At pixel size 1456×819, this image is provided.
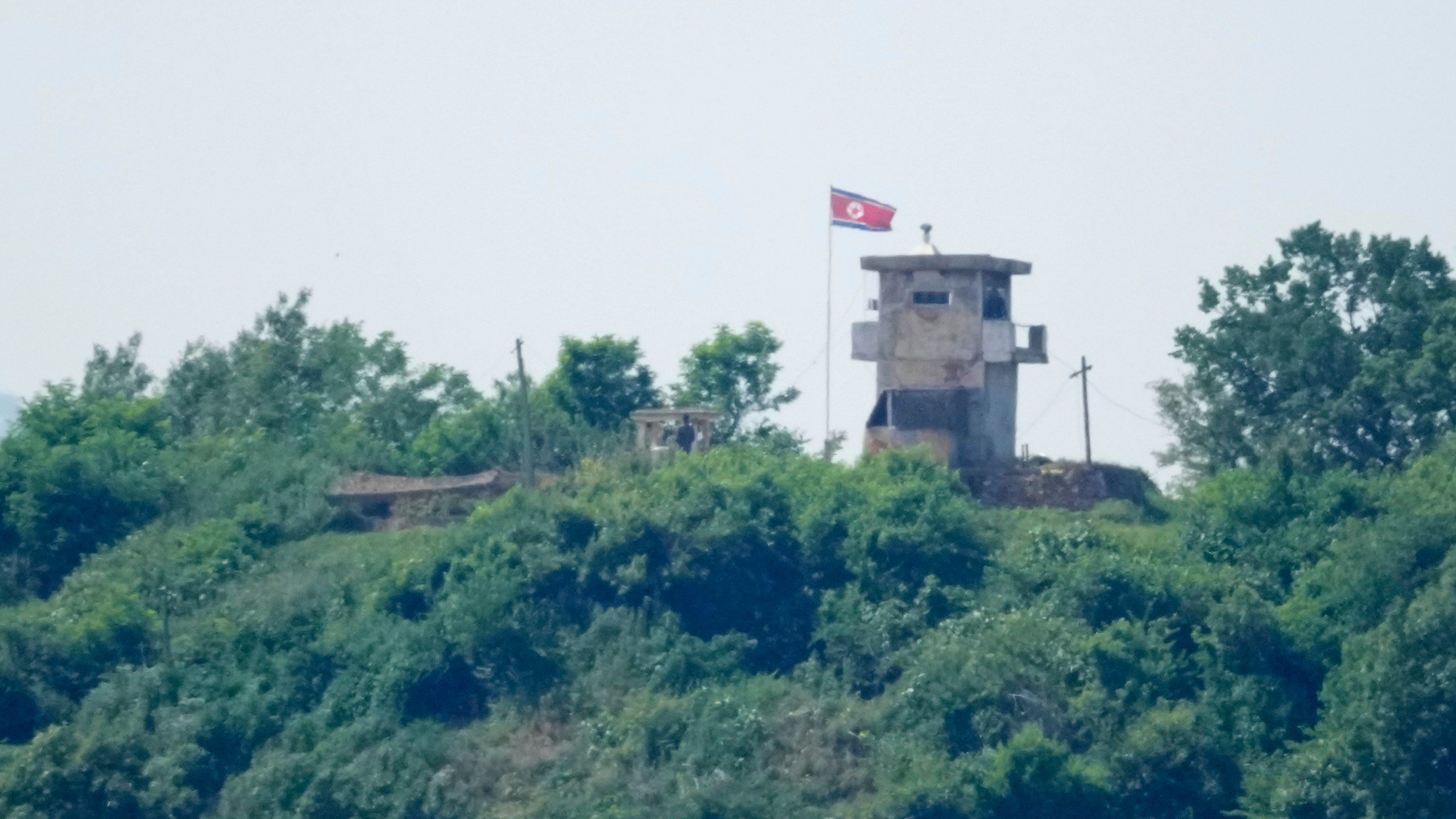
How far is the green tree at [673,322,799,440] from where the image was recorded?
47219 mm

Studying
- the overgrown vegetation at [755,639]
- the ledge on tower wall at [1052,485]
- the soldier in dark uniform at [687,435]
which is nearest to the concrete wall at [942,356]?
the ledge on tower wall at [1052,485]

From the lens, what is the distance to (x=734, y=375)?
155 feet

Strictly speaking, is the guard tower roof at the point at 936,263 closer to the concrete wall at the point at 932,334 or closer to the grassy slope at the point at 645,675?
the concrete wall at the point at 932,334

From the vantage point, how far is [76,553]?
4125 cm

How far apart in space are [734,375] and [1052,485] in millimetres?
10196

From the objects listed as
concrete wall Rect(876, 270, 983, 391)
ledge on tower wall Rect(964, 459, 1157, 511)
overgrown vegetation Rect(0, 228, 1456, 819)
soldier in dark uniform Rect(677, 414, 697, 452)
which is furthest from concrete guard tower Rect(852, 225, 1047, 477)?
soldier in dark uniform Rect(677, 414, 697, 452)

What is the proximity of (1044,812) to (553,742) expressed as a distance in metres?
7.61

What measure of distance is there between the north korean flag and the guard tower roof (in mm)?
1034

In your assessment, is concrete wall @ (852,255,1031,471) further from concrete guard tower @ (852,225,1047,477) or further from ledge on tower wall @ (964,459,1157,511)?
ledge on tower wall @ (964,459,1157,511)

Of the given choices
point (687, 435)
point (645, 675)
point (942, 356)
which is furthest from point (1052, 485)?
point (645, 675)

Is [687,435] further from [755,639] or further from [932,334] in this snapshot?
[755,639]

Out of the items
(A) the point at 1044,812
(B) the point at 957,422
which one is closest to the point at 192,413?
(B) the point at 957,422

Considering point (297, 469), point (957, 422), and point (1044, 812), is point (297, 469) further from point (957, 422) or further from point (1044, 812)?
point (1044, 812)

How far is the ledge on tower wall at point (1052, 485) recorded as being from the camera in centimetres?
3906
